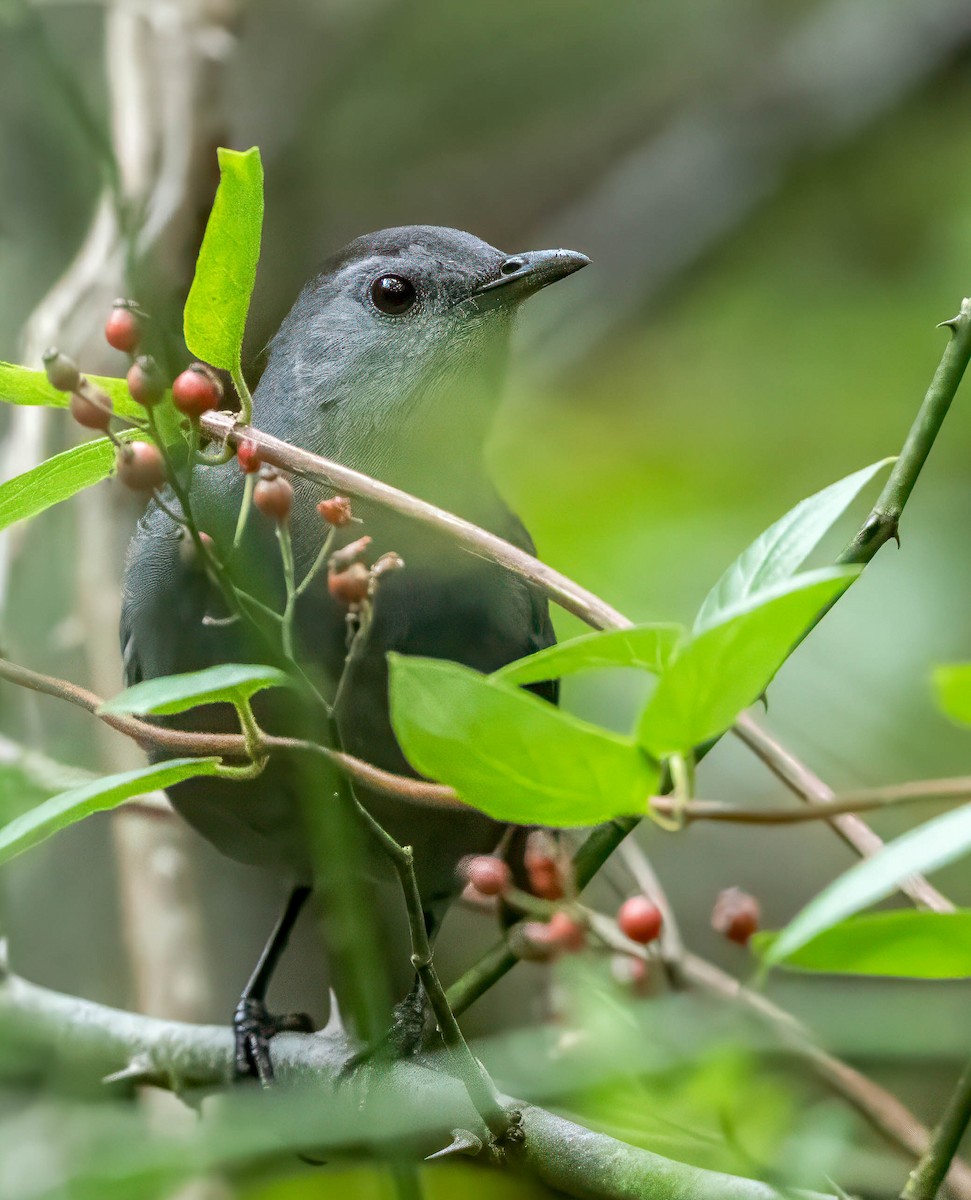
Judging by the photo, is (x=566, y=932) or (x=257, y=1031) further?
(x=257, y=1031)

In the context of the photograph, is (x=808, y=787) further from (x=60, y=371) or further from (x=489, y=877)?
(x=60, y=371)

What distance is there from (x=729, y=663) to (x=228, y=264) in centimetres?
63

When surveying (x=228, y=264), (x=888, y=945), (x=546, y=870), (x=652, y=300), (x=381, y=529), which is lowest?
(x=546, y=870)

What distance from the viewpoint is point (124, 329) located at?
4.21 feet

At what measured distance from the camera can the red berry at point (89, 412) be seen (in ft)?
4.16

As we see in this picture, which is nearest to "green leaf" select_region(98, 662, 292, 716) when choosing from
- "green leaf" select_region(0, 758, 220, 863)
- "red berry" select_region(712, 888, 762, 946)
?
"green leaf" select_region(0, 758, 220, 863)

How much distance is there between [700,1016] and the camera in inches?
102

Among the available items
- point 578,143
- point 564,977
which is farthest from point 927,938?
point 578,143

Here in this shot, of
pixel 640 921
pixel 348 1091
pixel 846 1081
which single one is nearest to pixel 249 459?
pixel 640 921

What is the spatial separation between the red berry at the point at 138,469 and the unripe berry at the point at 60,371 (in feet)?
0.24

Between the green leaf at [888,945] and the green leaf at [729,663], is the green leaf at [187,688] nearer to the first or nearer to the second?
the green leaf at [729,663]

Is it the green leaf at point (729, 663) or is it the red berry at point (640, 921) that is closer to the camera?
the green leaf at point (729, 663)

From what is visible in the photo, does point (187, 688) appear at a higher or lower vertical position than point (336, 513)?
lower

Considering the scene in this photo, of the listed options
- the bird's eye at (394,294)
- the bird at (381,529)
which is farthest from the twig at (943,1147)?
the bird's eye at (394,294)
